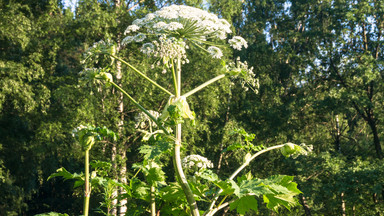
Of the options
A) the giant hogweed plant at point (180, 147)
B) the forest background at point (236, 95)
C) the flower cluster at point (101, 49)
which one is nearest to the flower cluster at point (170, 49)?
the giant hogweed plant at point (180, 147)

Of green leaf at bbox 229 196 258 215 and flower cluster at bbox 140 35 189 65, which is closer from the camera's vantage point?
green leaf at bbox 229 196 258 215

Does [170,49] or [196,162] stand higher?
[170,49]

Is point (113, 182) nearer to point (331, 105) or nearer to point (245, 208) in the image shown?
point (245, 208)

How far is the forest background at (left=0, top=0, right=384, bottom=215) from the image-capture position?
521 inches

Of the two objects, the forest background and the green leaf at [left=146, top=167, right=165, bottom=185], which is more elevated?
the forest background

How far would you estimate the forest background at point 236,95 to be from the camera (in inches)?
521

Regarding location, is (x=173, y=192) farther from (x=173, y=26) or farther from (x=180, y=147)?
(x=173, y=26)

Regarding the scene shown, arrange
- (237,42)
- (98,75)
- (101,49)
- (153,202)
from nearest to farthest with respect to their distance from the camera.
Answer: (153,202) < (98,75) < (101,49) < (237,42)

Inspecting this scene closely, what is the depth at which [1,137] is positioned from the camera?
15.6 metres

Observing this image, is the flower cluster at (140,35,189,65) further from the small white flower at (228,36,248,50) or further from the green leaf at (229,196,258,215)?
the green leaf at (229,196,258,215)

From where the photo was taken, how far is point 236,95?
63.7 feet

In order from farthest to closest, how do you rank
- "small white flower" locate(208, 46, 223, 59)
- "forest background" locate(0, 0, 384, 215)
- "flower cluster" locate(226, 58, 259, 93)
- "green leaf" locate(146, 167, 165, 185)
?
"forest background" locate(0, 0, 384, 215), "small white flower" locate(208, 46, 223, 59), "flower cluster" locate(226, 58, 259, 93), "green leaf" locate(146, 167, 165, 185)

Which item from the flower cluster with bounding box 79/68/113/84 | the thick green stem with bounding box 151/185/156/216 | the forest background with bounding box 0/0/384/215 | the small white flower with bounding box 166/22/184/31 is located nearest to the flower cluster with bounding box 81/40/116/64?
the flower cluster with bounding box 79/68/113/84

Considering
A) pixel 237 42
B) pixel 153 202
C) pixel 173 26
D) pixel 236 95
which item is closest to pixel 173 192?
pixel 153 202
